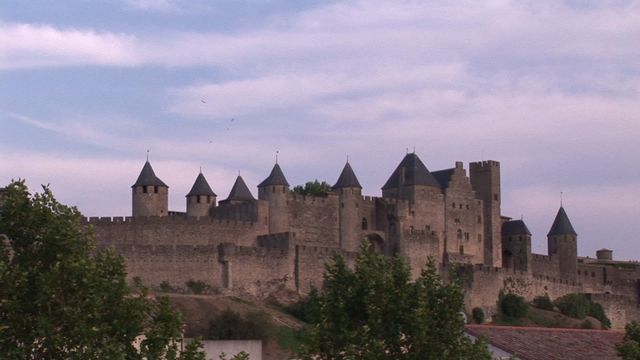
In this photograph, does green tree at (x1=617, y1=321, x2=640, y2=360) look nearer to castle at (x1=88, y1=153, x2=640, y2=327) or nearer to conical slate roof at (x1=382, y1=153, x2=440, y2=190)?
castle at (x1=88, y1=153, x2=640, y2=327)

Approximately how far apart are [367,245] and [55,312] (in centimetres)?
742

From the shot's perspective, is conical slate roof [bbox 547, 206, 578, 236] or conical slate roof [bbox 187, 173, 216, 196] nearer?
conical slate roof [bbox 187, 173, 216, 196]

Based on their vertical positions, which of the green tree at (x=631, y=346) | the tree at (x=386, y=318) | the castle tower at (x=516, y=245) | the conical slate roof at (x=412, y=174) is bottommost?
the green tree at (x=631, y=346)

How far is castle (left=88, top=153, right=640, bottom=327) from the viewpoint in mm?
74000

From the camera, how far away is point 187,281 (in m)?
72.5

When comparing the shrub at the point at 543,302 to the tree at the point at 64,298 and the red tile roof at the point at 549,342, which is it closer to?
the red tile roof at the point at 549,342

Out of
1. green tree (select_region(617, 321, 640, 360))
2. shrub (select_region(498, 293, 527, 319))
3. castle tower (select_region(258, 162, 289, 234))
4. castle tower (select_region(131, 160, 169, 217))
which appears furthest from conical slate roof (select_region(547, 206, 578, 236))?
green tree (select_region(617, 321, 640, 360))

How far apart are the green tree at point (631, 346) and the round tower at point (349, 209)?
1867 inches

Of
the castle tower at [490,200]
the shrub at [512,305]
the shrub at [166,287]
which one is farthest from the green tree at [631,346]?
the castle tower at [490,200]

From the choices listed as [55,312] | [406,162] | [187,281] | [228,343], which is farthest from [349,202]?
[55,312]

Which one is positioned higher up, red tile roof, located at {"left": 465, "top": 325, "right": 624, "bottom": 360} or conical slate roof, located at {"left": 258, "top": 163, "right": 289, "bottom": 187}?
conical slate roof, located at {"left": 258, "top": 163, "right": 289, "bottom": 187}

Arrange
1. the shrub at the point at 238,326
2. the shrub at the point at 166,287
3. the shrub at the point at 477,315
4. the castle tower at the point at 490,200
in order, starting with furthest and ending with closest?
1. the castle tower at the point at 490,200
2. the shrub at the point at 477,315
3. the shrub at the point at 166,287
4. the shrub at the point at 238,326

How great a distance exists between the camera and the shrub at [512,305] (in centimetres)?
8462

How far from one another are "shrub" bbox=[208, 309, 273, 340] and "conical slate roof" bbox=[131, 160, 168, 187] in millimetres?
11831
